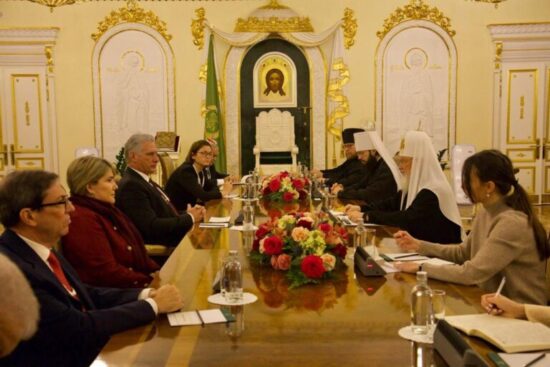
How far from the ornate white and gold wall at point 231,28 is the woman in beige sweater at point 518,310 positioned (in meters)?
8.69

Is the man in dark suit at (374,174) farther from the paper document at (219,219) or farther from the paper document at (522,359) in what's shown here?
the paper document at (522,359)

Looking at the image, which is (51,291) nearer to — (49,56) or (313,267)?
(313,267)

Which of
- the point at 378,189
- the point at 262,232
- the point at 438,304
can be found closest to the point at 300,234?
the point at 262,232

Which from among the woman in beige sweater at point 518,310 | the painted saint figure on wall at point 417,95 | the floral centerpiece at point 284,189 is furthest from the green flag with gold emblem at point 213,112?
the woman in beige sweater at point 518,310

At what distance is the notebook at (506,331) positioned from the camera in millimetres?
1830

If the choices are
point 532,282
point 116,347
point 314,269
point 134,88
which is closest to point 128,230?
point 314,269

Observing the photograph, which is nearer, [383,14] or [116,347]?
[116,347]

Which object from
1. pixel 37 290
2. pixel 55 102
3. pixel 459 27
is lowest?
pixel 37 290

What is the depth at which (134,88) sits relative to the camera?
35.0 ft

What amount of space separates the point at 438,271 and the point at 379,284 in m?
0.27

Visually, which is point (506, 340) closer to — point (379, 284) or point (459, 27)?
point (379, 284)

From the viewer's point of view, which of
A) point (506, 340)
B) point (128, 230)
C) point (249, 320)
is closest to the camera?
point (506, 340)

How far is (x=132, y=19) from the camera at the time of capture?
10.5 metres

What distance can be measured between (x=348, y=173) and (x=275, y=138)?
326 centimetres
